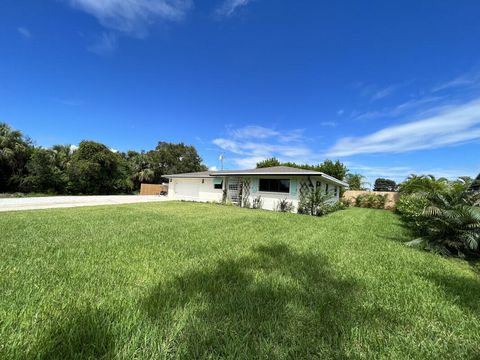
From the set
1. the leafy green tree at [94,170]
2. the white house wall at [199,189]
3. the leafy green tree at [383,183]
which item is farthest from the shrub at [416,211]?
the leafy green tree at [383,183]

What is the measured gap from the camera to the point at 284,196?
15.9 m

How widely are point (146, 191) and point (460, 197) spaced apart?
32350 mm

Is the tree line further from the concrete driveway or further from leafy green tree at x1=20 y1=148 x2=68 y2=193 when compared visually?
the concrete driveway

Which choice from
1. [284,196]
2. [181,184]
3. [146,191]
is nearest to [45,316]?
[284,196]

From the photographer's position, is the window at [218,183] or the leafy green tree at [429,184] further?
the window at [218,183]

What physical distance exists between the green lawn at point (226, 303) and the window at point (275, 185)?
34.0 ft

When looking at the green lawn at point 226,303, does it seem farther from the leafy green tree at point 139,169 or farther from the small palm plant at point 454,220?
the leafy green tree at point 139,169

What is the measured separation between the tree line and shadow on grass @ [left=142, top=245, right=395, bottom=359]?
28751 mm

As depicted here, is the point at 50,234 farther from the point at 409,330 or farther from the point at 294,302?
the point at 409,330

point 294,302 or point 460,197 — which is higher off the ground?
point 460,197

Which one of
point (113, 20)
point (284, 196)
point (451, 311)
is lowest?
point (451, 311)

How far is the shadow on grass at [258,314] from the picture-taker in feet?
7.01

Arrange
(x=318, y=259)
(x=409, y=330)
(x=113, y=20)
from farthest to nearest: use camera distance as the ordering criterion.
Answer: (x=113, y=20), (x=318, y=259), (x=409, y=330)

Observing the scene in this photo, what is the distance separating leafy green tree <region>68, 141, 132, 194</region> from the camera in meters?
26.8
